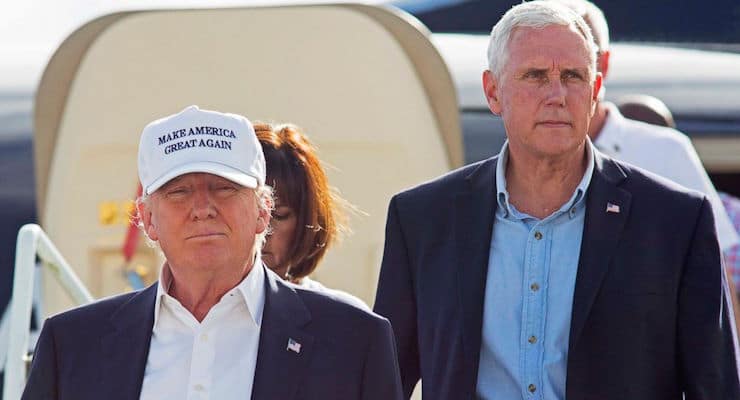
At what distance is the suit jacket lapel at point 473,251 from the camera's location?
3.43 metres

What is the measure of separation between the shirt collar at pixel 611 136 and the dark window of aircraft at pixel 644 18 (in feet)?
11.0

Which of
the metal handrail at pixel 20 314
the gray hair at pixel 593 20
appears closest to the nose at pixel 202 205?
the gray hair at pixel 593 20

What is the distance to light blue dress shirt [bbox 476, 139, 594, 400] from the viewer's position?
341cm

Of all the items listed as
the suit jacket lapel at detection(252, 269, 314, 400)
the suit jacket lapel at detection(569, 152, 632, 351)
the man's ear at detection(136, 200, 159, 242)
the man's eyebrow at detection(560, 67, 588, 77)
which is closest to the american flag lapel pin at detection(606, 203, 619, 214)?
the suit jacket lapel at detection(569, 152, 632, 351)

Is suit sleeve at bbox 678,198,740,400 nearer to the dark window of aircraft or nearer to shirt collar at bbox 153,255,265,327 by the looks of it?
shirt collar at bbox 153,255,265,327

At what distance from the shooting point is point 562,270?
346 centimetres

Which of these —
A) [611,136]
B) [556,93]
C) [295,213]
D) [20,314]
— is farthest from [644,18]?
[556,93]

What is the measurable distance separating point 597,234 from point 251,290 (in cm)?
77

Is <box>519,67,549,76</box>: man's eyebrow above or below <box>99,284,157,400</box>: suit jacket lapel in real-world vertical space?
above

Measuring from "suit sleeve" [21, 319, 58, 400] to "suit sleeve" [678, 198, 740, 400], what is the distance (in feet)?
4.00

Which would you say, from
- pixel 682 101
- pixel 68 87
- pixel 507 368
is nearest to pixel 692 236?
pixel 507 368

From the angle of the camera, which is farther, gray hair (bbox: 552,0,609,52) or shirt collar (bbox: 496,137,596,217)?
gray hair (bbox: 552,0,609,52)

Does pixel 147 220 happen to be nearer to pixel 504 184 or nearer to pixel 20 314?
pixel 504 184

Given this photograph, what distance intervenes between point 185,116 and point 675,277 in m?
1.03
